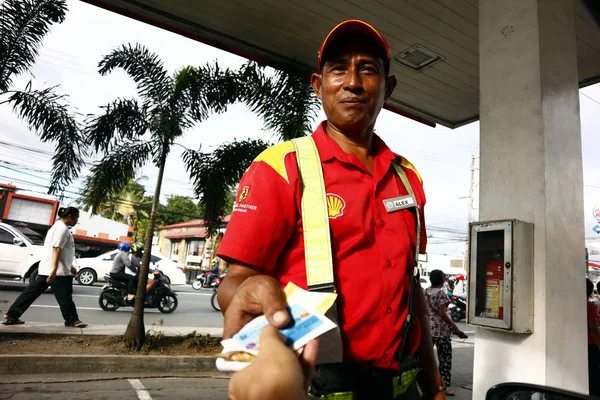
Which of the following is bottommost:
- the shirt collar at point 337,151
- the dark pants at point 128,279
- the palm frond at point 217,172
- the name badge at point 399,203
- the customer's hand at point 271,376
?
the dark pants at point 128,279

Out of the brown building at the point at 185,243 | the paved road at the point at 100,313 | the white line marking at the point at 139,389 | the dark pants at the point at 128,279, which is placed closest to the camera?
the white line marking at the point at 139,389

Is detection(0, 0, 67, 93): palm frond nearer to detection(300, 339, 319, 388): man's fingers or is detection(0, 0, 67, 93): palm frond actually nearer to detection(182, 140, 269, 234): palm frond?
detection(182, 140, 269, 234): palm frond

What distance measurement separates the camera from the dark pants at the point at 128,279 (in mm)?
9531

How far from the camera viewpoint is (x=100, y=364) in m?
5.05

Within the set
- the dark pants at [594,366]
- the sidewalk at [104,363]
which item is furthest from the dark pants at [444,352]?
the dark pants at [594,366]

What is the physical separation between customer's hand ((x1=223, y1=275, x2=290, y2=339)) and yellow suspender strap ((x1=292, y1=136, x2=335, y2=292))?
29cm

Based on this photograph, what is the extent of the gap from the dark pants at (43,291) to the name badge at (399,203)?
246 inches

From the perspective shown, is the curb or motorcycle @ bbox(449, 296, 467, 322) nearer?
the curb

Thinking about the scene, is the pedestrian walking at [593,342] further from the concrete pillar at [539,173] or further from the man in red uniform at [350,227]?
the man in red uniform at [350,227]

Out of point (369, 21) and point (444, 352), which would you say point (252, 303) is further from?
point (444, 352)

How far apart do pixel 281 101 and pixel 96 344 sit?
14.3 feet

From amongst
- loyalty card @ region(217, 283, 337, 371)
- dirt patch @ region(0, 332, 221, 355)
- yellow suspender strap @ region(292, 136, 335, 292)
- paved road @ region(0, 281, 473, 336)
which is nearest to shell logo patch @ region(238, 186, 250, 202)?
yellow suspender strap @ region(292, 136, 335, 292)

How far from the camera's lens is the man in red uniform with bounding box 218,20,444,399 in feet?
3.43

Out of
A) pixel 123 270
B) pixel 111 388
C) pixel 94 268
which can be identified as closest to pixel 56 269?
pixel 111 388
